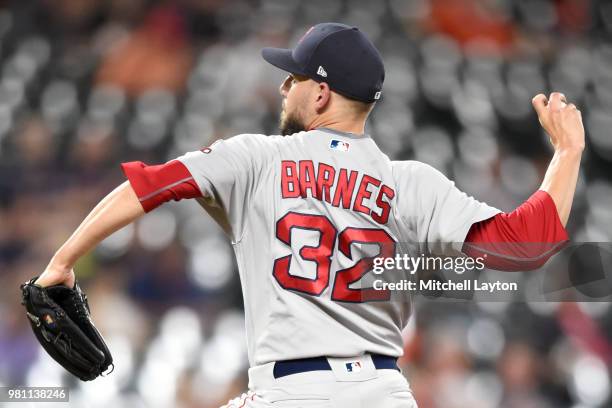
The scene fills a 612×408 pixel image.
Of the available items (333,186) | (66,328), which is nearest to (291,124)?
(333,186)

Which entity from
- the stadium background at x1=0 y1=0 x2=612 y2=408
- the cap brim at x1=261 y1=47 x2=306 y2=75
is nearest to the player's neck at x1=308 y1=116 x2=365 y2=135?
the cap brim at x1=261 y1=47 x2=306 y2=75

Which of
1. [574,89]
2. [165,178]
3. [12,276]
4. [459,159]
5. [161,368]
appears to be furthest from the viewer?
[574,89]

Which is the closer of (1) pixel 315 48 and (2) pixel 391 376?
(2) pixel 391 376

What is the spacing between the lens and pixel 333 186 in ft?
5.37

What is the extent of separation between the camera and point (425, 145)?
4961 millimetres

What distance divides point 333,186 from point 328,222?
71mm

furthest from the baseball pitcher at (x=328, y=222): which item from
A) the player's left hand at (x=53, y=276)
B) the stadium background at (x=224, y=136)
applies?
the stadium background at (x=224, y=136)

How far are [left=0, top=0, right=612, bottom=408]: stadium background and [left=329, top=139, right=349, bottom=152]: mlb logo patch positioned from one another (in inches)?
86.4

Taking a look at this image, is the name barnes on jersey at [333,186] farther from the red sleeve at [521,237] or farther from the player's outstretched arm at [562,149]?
the player's outstretched arm at [562,149]

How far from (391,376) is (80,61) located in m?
4.41

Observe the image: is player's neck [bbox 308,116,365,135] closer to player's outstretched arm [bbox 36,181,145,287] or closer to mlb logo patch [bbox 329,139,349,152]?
mlb logo patch [bbox 329,139,349,152]

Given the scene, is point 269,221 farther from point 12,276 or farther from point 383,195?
point 12,276

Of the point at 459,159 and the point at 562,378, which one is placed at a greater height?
the point at 459,159

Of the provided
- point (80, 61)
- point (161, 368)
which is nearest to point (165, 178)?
point (161, 368)
